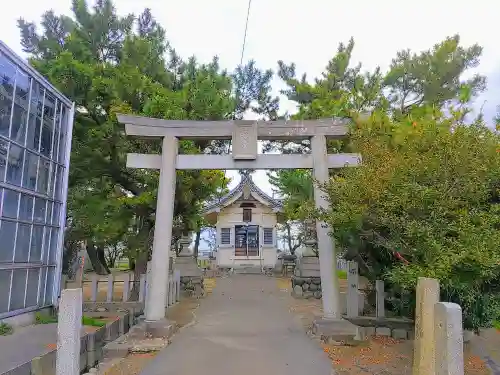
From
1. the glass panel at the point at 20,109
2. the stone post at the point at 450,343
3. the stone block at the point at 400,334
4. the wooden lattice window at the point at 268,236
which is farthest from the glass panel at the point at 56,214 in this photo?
the wooden lattice window at the point at 268,236

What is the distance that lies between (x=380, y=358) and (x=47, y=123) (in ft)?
32.1

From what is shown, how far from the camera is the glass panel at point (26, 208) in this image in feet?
34.5

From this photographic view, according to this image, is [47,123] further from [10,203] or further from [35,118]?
[10,203]

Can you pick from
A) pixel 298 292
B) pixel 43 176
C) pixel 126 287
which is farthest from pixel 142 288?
pixel 298 292

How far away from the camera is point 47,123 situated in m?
11.7

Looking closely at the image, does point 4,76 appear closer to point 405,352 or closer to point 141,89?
point 141,89

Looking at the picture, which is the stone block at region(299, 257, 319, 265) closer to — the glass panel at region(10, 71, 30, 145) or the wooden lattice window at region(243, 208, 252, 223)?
the glass panel at region(10, 71, 30, 145)

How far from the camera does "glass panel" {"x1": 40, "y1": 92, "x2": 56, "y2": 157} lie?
11586 mm

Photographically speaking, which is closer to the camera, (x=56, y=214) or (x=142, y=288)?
(x=56, y=214)

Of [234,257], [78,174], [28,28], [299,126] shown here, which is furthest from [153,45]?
[234,257]

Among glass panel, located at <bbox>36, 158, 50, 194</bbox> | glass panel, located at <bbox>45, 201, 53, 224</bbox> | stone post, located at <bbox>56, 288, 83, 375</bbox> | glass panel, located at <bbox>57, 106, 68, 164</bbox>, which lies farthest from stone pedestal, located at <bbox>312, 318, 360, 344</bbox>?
glass panel, located at <bbox>57, 106, 68, 164</bbox>

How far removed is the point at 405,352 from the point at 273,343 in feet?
8.09

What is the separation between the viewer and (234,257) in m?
29.1

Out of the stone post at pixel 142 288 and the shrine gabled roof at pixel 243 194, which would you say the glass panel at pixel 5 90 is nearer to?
the stone post at pixel 142 288
